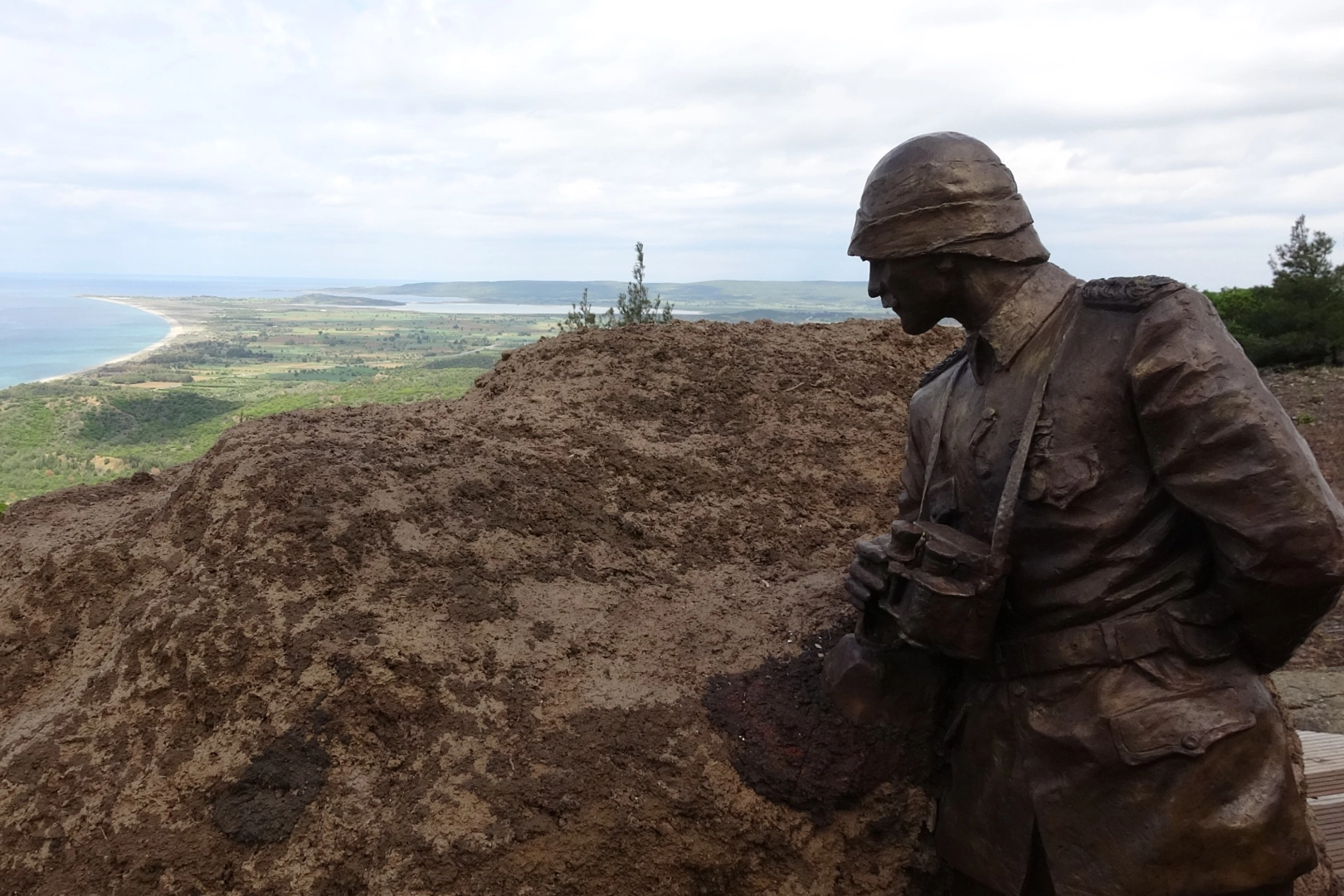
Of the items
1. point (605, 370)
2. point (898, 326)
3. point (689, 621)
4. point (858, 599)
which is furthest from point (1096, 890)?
point (898, 326)

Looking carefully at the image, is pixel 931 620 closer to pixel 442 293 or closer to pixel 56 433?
pixel 56 433

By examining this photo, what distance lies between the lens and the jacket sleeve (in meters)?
2.27

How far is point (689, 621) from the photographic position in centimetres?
405

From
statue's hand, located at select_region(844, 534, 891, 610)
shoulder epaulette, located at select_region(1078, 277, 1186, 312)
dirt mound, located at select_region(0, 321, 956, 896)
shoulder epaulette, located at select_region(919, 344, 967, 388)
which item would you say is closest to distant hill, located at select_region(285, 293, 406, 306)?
dirt mound, located at select_region(0, 321, 956, 896)

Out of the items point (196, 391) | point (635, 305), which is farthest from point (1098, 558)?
point (635, 305)

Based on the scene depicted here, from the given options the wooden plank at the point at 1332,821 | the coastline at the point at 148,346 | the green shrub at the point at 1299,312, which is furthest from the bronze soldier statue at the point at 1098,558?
the green shrub at the point at 1299,312

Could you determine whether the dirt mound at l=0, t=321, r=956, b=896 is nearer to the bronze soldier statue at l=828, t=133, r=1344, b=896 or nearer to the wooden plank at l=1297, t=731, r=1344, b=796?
the bronze soldier statue at l=828, t=133, r=1344, b=896

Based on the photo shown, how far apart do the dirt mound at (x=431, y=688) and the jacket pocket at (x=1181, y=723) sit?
3.61 feet

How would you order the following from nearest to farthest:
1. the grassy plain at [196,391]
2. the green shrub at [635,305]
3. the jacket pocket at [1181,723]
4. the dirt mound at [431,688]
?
the jacket pocket at [1181,723], the dirt mound at [431,688], the grassy plain at [196,391], the green shrub at [635,305]

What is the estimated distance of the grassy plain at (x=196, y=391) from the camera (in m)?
7.93

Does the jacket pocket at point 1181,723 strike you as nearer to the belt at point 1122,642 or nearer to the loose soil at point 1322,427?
the belt at point 1122,642

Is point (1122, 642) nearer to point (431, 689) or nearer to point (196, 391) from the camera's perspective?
point (431, 689)

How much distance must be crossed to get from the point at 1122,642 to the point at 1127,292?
965 mm

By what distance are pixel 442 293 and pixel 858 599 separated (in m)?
37.1
